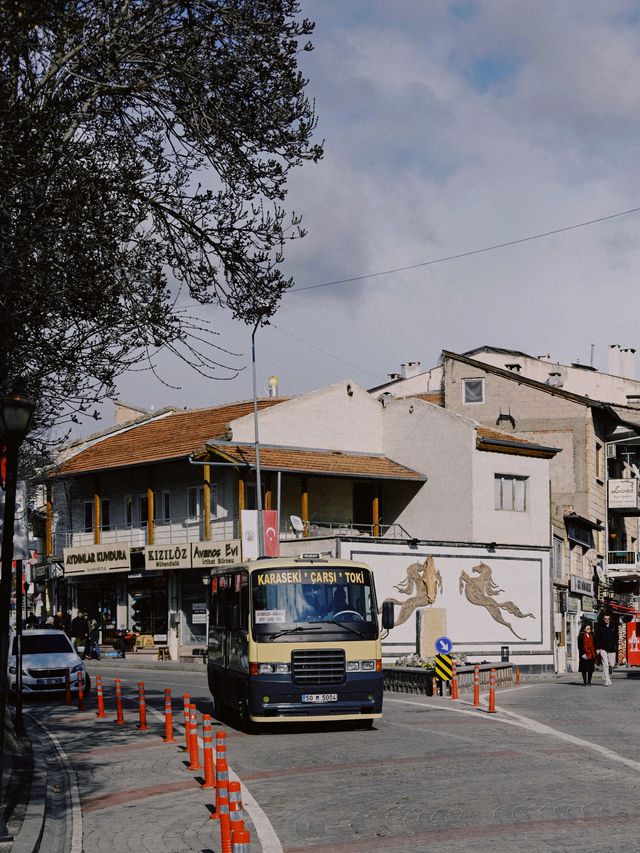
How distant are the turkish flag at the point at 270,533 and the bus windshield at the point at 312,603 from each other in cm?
2256

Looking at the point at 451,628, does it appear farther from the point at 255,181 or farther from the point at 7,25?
the point at 7,25

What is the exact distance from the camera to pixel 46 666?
2883cm

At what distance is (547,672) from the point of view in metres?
46.6

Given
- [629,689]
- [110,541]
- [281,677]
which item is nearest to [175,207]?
[281,677]

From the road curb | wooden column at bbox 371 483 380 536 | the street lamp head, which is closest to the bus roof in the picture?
the road curb

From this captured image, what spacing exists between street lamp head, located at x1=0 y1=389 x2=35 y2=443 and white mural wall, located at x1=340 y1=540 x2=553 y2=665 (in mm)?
29087

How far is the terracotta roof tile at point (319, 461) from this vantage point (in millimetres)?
46500

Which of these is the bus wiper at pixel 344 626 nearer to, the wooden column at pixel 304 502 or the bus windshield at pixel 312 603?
the bus windshield at pixel 312 603

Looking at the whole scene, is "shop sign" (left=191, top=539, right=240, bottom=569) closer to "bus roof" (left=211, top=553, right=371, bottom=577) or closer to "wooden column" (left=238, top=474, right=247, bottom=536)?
"wooden column" (left=238, top=474, right=247, bottom=536)

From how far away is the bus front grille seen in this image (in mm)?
19125

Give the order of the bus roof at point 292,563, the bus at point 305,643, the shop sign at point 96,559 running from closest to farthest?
the bus at point 305,643, the bus roof at point 292,563, the shop sign at point 96,559

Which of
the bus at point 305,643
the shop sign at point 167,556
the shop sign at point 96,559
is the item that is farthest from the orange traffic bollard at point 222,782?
the shop sign at point 96,559

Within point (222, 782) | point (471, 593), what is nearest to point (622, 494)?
point (471, 593)

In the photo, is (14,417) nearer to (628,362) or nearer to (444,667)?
(444,667)
